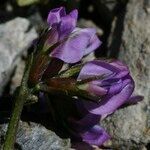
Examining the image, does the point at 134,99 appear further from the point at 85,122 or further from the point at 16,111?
the point at 16,111

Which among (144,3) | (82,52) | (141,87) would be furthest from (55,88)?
(144,3)

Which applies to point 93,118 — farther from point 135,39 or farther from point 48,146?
point 135,39

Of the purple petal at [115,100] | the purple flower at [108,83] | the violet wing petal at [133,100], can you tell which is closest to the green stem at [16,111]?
the purple flower at [108,83]

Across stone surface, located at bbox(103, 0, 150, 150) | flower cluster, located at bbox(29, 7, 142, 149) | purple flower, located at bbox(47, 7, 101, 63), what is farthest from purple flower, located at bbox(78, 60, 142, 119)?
stone surface, located at bbox(103, 0, 150, 150)

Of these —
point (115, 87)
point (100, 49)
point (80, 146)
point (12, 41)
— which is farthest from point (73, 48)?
point (100, 49)

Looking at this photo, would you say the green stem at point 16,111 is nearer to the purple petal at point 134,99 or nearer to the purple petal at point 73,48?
the purple petal at point 73,48

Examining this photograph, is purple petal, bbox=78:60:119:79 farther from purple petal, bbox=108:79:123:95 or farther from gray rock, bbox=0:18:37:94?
gray rock, bbox=0:18:37:94
